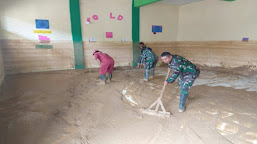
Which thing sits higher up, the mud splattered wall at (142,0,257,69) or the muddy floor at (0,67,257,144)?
the mud splattered wall at (142,0,257,69)

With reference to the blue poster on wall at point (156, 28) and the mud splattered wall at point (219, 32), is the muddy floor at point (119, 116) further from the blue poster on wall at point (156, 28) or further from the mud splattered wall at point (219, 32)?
the blue poster on wall at point (156, 28)

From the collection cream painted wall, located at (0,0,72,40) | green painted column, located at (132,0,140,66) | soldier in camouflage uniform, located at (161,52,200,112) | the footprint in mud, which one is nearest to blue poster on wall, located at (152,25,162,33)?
green painted column, located at (132,0,140,66)

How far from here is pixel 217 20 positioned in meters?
5.31

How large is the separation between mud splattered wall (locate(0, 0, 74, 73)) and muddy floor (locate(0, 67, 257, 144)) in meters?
1.62

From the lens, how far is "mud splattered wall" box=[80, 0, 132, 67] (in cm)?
520

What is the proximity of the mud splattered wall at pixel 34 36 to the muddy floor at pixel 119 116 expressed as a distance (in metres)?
1.62

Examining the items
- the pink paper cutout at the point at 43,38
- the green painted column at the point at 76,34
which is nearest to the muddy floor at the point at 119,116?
the pink paper cutout at the point at 43,38

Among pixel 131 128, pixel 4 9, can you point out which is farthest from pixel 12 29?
pixel 131 128

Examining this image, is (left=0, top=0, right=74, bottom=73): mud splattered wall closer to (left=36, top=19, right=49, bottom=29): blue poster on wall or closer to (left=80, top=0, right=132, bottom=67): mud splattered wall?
(left=36, top=19, right=49, bottom=29): blue poster on wall

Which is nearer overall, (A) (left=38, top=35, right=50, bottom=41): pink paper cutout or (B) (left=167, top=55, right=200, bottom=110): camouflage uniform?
(B) (left=167, top=55, right=200, bottom=110): camouflage uniform

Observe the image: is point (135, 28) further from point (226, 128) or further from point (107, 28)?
point (226, 128)

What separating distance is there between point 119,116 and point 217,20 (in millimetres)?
5156

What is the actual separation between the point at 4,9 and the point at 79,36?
2.09 metres

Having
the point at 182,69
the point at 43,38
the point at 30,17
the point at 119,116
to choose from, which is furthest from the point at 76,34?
the point at 182,69
